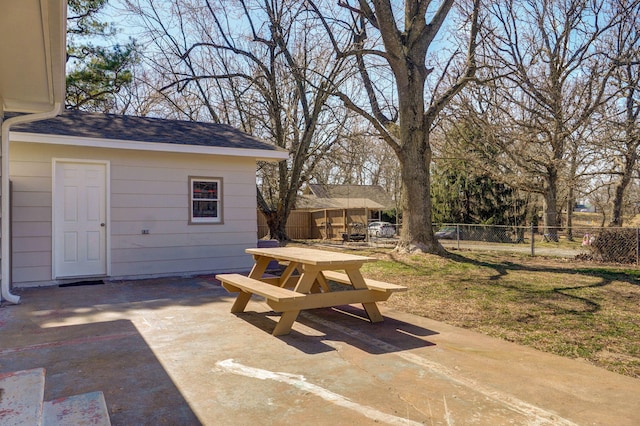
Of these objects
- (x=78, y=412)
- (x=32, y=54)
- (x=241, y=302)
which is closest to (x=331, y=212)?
(x=241, y=302)

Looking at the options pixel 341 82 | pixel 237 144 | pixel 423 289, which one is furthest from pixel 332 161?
pixel 423 289

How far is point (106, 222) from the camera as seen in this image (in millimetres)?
7918

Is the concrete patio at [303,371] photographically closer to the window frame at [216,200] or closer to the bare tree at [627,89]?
the window frame at [216,200]

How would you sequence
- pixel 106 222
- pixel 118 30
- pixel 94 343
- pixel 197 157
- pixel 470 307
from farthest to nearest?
pixel 118 30 < pixel 197 157 < pixel 106 222 < pixel 470 307 < pixel 94 343

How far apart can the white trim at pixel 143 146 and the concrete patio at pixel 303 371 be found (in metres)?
3.04

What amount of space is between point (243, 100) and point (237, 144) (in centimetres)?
892

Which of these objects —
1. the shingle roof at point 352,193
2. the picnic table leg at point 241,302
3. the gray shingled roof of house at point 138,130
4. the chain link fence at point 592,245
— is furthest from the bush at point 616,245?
the shingle roof at point 352,193

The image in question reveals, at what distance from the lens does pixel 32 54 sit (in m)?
4.34

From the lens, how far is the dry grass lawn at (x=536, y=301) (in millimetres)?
4223

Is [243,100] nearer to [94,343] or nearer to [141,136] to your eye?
[141,136]

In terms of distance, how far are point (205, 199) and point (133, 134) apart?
5.98ft

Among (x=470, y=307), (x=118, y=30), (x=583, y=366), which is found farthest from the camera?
(x=118, y=30)

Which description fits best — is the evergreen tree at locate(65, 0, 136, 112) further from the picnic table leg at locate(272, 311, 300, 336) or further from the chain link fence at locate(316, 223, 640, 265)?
the picnic table leg at locate(272, 311, 300, 336)

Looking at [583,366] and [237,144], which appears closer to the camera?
[583,366]
